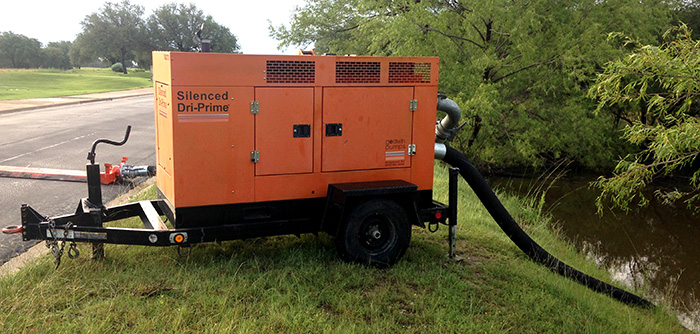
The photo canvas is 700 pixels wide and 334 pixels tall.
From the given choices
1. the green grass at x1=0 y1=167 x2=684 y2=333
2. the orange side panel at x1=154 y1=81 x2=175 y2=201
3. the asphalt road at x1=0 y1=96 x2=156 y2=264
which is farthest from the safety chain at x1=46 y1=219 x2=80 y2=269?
the asphalt road at x1=0 y1=96 x2=156 y2=264

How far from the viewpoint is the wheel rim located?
257 inches

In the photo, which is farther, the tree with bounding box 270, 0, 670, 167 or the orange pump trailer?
the tree with bounding box 270, 0, 670, 167

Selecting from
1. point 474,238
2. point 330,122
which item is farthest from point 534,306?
point 330,122

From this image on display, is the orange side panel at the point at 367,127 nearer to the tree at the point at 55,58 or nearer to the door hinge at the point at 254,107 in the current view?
the door hinge at the point at 254,107

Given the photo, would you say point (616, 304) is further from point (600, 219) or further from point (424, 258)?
point (600, 219)

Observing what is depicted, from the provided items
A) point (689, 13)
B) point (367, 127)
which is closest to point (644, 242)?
point (367, 127)

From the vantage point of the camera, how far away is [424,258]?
6.98m

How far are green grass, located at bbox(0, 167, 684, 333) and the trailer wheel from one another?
161mm

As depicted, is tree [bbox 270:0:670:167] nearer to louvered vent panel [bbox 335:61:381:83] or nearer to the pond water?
the pond water

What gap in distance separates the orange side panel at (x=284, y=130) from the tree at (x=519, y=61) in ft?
33.0

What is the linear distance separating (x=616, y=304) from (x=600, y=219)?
22.3 ft

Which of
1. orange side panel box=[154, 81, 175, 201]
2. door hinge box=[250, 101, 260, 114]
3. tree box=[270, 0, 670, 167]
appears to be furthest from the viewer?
tree box=[270, 0, 670, 167]

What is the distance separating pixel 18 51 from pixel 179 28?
67.0 feet

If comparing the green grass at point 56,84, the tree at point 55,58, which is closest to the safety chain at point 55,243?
the green grass at point 56,84
